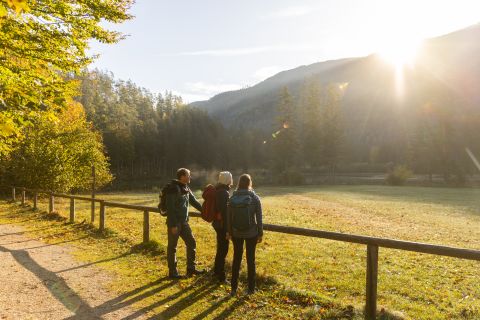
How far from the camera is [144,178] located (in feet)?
298

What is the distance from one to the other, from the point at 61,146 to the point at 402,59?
→ 19868cm

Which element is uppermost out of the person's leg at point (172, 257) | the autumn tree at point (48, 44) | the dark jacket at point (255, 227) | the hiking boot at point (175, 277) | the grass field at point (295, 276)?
the autumn tree at point (48, 44)

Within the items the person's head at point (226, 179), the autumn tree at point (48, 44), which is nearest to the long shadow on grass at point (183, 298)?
the person's head at point (226, 179)

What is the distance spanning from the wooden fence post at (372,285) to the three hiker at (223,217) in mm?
2036

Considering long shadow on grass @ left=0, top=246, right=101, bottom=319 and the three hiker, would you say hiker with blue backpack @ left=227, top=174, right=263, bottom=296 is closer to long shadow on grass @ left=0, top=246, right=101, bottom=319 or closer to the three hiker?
the three hiker

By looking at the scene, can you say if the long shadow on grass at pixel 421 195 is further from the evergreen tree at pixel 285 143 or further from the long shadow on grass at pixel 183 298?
the evergreen tree at pixel 285 143

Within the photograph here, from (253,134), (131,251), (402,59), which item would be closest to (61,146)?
(131,251)

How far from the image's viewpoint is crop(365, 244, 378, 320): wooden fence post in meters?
6.56

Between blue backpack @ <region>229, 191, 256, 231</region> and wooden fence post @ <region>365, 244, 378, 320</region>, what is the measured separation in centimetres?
219

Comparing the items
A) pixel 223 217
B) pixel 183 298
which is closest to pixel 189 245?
pixel 223 217

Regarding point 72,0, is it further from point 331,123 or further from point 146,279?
point 331,123

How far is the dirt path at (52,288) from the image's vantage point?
667 cm

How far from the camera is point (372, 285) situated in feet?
21.7

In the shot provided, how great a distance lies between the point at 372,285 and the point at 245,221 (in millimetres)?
2467
